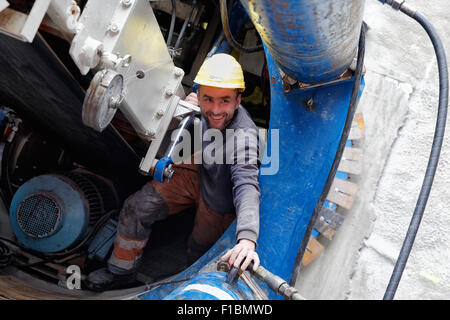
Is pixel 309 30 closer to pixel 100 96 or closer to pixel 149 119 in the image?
pixel 100 96

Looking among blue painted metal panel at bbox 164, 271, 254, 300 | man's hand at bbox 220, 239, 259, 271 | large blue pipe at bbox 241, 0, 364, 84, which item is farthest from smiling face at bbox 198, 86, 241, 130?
blue painted metal panel at bbox 164, 271, 254, 300

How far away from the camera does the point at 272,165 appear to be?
2.09 meters

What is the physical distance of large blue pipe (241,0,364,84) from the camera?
1121 mm

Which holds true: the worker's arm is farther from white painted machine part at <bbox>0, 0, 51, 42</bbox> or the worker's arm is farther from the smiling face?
white painted machine part at <bbox>0, 0, 51, 42</bbox>

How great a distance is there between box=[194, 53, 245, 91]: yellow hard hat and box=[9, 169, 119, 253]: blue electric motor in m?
1.16

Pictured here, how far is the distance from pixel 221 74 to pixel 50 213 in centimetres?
135

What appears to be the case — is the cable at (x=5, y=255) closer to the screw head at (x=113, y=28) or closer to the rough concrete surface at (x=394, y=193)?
the screw head at (x=113, y=28)

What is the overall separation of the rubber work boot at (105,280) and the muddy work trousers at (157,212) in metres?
0.08

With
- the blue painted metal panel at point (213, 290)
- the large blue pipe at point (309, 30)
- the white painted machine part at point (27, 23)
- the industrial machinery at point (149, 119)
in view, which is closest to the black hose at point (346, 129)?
the industrial machinery at point (149, 119)

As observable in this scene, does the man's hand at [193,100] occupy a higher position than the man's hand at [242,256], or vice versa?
the man's hand at [193,100]

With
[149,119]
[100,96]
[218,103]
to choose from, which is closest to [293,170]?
[218,103]

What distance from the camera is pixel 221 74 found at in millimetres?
1905

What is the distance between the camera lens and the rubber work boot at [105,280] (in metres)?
2.54

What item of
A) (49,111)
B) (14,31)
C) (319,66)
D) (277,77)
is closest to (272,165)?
(277,77)
